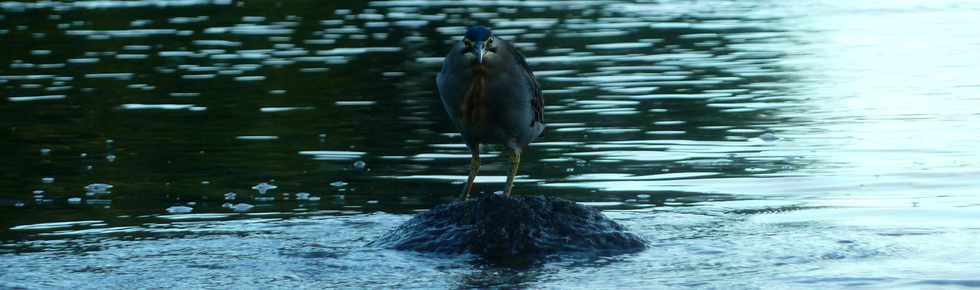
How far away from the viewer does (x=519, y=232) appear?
11234 mm

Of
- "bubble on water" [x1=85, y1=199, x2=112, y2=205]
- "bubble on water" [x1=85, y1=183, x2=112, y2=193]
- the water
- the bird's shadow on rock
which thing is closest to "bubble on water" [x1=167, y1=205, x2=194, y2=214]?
the water

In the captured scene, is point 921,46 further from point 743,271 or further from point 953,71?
point 743,271

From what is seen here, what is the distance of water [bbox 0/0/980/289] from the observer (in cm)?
1089

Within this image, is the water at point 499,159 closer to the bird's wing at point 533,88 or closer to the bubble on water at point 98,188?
the bubble on water at point 98,188

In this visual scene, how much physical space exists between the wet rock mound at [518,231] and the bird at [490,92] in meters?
0.47

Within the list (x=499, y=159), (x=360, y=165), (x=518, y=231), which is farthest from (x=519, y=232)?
(x=499, y=159)

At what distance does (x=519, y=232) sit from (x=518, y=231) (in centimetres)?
1

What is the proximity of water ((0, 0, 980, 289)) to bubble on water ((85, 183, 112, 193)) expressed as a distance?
0.04 metres

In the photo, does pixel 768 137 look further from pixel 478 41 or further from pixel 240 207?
pixel 478 41

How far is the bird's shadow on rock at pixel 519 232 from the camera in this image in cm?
1121

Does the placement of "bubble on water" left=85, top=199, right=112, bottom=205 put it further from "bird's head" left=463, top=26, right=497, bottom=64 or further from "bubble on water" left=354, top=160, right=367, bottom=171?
"bird's head" left=463, top=26, right=497, bottom=64

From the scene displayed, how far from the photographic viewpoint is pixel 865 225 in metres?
12.1

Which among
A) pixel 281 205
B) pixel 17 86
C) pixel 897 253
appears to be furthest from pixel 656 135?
pixel 17 86

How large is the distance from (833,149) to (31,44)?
19.3 meters
